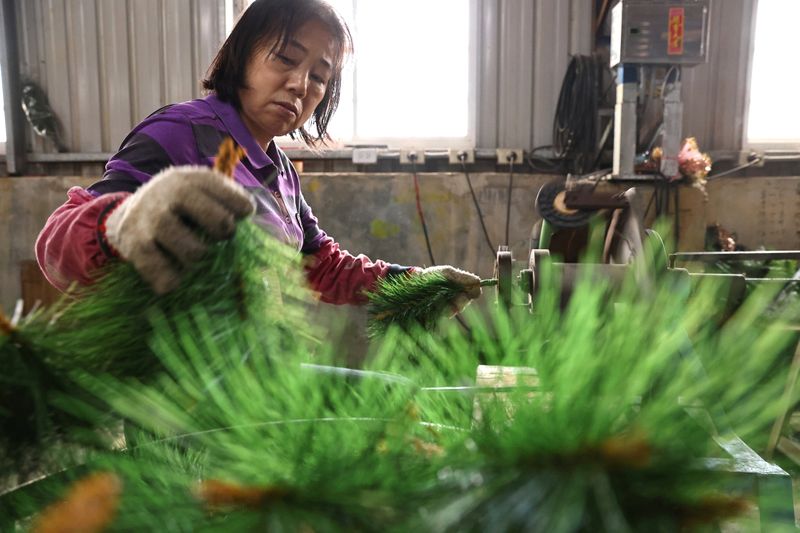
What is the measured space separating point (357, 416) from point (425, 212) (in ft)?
8.82

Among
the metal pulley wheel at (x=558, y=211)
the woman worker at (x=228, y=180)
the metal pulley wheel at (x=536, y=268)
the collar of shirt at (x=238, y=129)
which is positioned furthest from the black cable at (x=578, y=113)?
the collar of shirt at (x=238, y=129)

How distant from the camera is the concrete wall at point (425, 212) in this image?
2.85m

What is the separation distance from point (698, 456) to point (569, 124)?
3269 mm

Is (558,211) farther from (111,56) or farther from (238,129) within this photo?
(111,56)

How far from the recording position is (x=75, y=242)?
46 centimetres

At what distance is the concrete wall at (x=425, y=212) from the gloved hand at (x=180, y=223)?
2.53 metres

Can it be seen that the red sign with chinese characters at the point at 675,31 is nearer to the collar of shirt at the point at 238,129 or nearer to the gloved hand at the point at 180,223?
the collar of shirt at the point at 238,129

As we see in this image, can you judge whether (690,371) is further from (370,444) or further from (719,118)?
(719,118)

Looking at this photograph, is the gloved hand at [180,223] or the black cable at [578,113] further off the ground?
the black cable at [578,113]

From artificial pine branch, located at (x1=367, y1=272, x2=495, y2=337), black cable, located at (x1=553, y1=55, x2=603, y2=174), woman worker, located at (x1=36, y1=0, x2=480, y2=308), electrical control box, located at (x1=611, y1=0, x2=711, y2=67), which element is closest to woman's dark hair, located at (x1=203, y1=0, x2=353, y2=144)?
woman worker, located at (x1=36, y1=0, x2=480, y2=308)

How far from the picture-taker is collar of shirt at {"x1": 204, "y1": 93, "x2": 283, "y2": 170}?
40.7 inches

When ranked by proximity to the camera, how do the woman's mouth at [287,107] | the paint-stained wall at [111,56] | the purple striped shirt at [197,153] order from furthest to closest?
the paint-stained wall at [111,56], the woman's mouth at [287,107], the purple striped shirt at [197,153]

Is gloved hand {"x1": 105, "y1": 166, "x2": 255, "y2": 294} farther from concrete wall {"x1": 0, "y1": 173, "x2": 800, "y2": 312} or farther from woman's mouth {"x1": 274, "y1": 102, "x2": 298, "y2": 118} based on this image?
concrete wall {"x1": 0, "y1": 173, "x2": 800, "y2": 312}

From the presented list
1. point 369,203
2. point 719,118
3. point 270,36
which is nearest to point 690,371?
point 270,36
